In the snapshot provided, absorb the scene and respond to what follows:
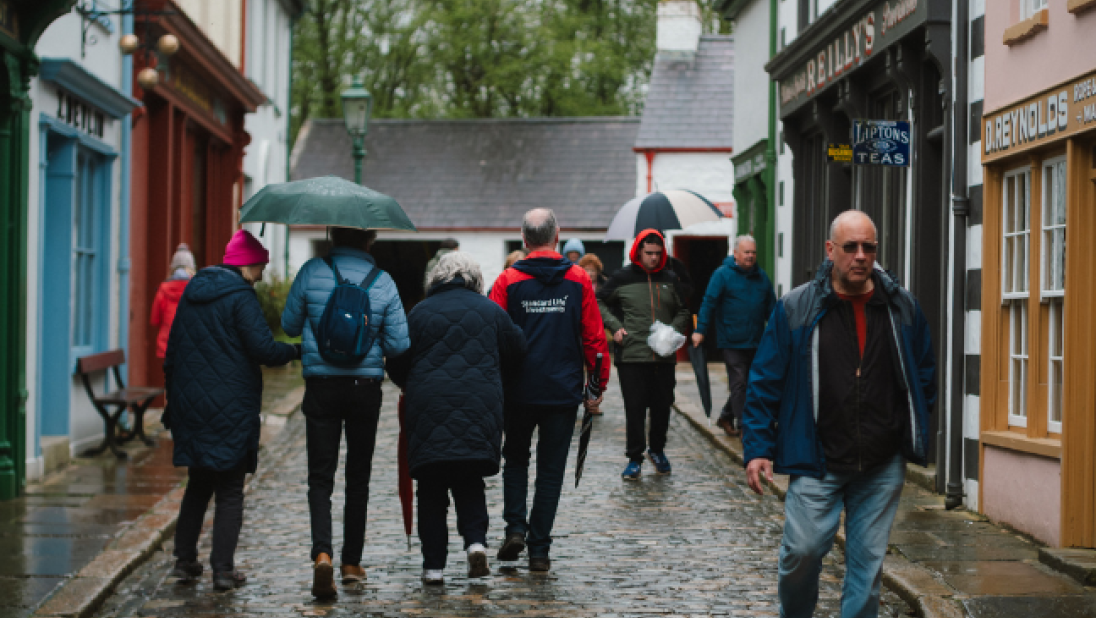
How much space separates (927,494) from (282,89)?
18428 mm

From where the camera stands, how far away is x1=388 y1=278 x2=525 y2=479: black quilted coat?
6957 millimetres

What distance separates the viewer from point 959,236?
31.8 feet

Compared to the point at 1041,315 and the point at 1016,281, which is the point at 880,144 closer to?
the point at 1016,281

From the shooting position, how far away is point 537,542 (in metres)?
7.61

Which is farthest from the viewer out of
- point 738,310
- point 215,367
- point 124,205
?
point 124,205

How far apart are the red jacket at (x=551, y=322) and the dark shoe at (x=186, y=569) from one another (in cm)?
184

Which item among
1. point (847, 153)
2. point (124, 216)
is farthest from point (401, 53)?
point (847, 153)

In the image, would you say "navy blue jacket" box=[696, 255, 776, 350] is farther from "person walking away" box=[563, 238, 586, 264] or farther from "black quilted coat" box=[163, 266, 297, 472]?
"black quilted coat" box=[163, 266, 297, 472]

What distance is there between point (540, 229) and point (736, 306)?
5380mm

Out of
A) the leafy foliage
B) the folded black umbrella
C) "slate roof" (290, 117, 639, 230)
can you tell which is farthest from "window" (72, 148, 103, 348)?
the leafy foliage

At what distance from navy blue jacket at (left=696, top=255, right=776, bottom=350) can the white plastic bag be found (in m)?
1.97

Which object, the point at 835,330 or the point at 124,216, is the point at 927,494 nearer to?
the point at 835,330

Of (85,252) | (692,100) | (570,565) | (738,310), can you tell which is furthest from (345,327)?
(692,100)

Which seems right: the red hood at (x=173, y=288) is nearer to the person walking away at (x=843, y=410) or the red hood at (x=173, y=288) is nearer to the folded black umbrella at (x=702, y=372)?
the folded black umbrella at (x=702, y=372)
